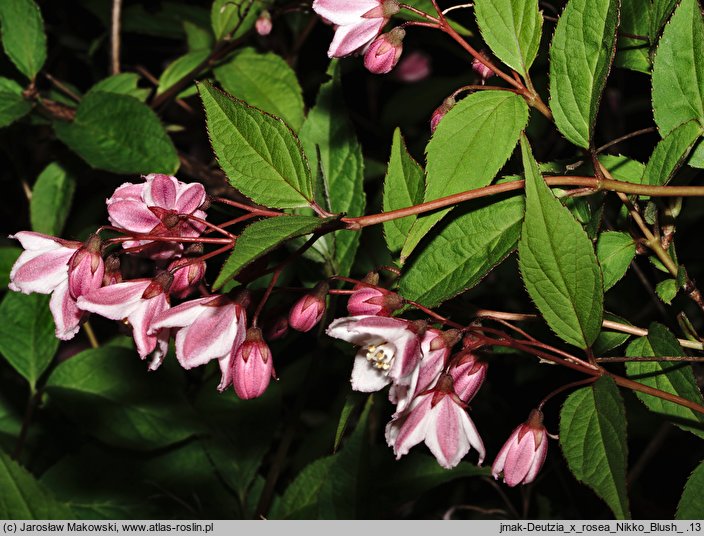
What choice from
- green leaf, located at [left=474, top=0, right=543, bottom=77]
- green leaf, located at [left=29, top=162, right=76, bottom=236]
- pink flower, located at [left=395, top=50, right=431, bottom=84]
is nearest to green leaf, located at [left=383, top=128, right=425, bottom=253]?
green leaf, located at [left=474, top=0, right=543, bottom=77]

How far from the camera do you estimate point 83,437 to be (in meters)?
2.12

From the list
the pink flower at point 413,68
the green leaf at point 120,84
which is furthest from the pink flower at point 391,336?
the pink flower at point 413,68

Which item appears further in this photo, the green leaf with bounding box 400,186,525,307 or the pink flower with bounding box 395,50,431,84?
the pink flower with bounding box 395,50,431,84

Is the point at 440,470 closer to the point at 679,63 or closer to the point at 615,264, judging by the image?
the point at 615,264

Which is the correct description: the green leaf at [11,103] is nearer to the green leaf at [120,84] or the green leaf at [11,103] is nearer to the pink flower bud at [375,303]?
the green leaf at [120,84]

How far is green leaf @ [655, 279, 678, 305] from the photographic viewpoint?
1.21 metres

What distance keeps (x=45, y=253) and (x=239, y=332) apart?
0.34 m

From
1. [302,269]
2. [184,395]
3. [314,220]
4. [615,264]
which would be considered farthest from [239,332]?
[184,395]

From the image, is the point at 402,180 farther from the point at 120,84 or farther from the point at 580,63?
the point at 120,84

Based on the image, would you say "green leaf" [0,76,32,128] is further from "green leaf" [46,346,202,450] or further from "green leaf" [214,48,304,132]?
"green leaf" [46,346,202,450]

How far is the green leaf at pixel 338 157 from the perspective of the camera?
4.91 ft

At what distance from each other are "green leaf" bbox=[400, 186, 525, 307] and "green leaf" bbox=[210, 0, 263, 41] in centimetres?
107

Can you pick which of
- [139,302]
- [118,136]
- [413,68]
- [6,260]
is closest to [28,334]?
[6,260]

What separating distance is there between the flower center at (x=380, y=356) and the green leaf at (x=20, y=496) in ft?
2.31
